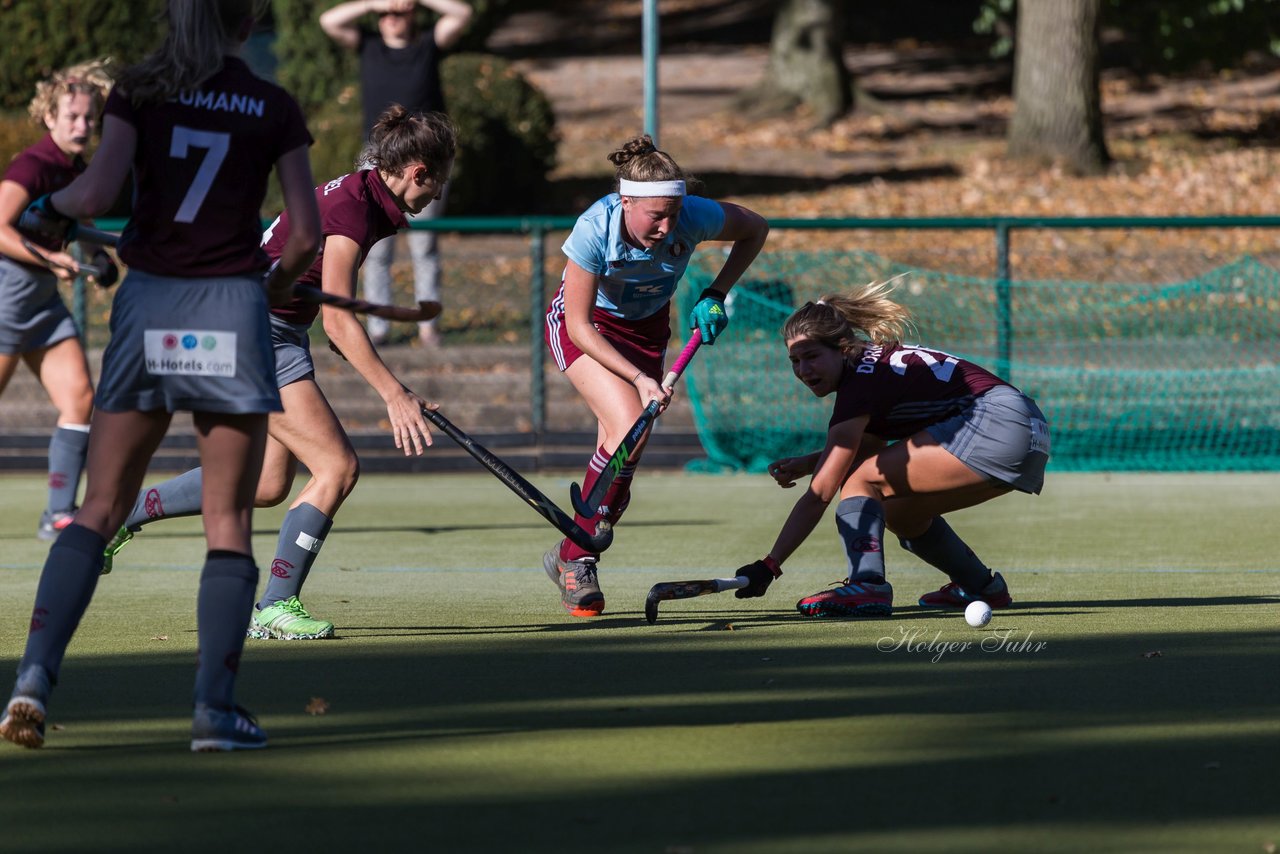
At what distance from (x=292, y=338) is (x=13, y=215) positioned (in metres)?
1.56

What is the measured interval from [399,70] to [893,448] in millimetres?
7249

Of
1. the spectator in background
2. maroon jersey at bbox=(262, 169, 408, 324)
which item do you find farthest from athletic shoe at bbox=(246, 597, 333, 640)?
the spectator in background

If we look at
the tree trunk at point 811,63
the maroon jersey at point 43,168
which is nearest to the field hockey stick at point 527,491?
the maroon jersey at point 43,168

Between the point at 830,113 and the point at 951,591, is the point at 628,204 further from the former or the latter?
the point at 830,113

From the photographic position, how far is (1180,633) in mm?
5664

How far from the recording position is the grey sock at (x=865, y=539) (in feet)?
19.9

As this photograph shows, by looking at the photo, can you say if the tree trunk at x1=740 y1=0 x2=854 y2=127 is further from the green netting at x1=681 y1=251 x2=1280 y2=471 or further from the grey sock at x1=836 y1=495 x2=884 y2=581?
the grey sock at x1=836 y1=495 x2=884 y2=581

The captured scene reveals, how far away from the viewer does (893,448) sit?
20.4 feet

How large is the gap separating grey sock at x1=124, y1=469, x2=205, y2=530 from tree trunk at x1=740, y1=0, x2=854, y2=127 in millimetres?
18484

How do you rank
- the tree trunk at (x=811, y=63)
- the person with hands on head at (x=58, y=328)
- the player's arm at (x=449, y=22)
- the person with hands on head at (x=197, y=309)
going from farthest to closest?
the tree trunk at (x=811, y=63) < the player's arm at (x=449, y=22) < the person with hands on head at (x=58, y=328) < the person with hands on head at (x=197, y=309)

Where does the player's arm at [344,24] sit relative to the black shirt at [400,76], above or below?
above

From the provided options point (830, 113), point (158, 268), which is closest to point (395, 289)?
point (158, 268)

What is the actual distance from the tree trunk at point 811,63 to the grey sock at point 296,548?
18.8 metres

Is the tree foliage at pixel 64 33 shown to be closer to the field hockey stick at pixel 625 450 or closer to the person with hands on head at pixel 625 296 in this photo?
the person with hands on head at pixel 625 296
